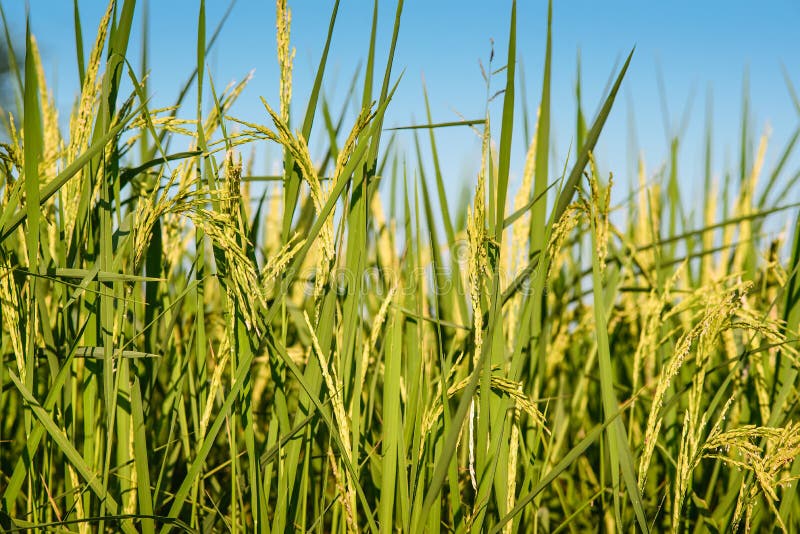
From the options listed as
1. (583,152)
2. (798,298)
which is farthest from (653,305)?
(583,152)

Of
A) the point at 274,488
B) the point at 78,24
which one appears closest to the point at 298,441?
the point at 274,488

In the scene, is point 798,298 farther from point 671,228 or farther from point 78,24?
point 78,24

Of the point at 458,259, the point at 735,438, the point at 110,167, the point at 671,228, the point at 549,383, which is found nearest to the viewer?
the point at 735,438

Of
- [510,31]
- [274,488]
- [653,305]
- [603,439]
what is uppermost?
[510,31]

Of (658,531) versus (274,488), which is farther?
(658,531)

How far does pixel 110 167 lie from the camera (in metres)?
1.16

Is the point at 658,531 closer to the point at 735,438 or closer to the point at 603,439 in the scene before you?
the point at 603,439

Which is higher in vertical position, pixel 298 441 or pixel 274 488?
pixel 298 441

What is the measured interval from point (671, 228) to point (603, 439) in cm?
106

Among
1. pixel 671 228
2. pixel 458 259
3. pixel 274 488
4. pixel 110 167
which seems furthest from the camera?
pixel 671 228

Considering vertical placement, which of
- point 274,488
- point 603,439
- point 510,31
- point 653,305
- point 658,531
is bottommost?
point 658,531

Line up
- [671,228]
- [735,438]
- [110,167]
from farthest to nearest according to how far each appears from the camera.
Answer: [671,228] → [110,167] → [735,438]

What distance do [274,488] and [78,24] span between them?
1004 mm

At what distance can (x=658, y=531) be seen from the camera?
1.58 m
